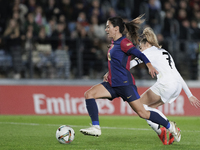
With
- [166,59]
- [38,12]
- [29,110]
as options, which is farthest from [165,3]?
[166,59]

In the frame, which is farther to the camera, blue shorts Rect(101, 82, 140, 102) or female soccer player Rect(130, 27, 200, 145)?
female soccer player Rect(130, 27, 200, 145)

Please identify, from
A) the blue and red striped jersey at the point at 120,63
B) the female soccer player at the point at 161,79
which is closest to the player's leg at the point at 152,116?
the blue and red striped jersey at the point at 120,63

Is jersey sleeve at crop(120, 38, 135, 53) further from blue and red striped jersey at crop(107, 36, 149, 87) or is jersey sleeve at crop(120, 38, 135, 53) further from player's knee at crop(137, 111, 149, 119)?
player's knee at crop(137, 111, 149, 119)

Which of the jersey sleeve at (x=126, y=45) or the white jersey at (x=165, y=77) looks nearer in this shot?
the jersey sleeve at (x=126, y=45)

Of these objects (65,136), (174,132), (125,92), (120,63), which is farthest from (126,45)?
(65,136)

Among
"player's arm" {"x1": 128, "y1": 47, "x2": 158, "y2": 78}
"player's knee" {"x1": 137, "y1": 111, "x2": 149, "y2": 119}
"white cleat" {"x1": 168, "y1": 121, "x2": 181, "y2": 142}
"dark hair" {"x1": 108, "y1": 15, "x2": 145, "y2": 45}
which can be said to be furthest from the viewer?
"dark hair" {"x1": 108, "y1": 15, "x2": 145, "y2": 45}

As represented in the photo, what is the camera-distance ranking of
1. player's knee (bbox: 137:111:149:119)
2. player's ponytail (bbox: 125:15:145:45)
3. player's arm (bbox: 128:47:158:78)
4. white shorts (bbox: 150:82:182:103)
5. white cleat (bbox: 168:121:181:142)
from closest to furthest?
player's arm (bbox: 128:47:158:78), player's knee (bbox: 137:111:149:119), white cleat (bbox: 168:121:181:142), player's ponytail (bbox: 125:15:145:45), white shorts (bbox: 150:82:182:103)

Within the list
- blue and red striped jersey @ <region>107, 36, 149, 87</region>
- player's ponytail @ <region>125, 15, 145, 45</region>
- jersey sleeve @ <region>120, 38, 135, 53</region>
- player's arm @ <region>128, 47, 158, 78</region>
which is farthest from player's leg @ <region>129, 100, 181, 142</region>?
player's ponytail @ <region>125, 15, 145, 45</region>

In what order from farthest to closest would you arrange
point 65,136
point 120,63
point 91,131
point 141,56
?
point 65,136 → point 120,63 → point 91,131 → point 141,56

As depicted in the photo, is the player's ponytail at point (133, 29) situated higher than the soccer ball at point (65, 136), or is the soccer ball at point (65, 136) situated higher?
the player's ponytail at point (133, 29)

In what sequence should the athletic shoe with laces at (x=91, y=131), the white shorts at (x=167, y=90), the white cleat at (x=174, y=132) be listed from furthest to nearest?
1. the white shorts at (x=167, y=90)
2. the white cleat at (x=174, y=132)
3. the athletic shoe with laces at (x=91, y=131)

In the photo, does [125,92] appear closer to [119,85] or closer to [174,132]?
[119,85]

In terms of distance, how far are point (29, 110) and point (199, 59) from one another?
5.90 metres

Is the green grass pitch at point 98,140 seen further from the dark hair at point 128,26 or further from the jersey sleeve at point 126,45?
the dark hair at point 128,26
